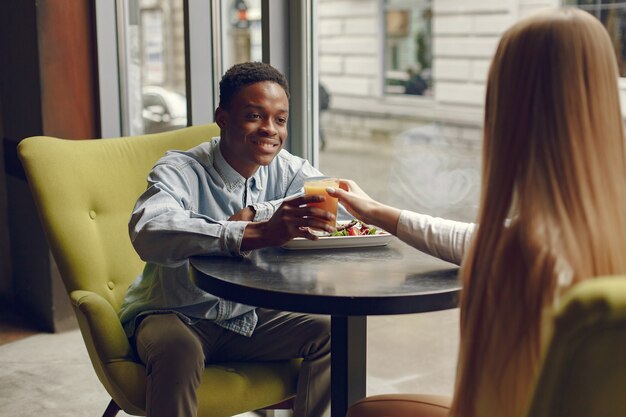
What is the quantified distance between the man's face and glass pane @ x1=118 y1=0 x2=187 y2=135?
1638 mm

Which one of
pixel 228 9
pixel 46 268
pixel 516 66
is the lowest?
pixel 46 268

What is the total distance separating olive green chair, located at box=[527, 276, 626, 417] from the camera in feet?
2.47

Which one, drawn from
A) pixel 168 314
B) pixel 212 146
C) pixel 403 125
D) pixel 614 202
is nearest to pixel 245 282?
pixel 168 314

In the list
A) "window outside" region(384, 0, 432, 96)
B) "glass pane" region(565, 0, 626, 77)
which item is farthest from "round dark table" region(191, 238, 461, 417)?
"window outside" region(384, 0, 432, 96)

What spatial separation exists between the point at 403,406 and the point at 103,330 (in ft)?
2.73

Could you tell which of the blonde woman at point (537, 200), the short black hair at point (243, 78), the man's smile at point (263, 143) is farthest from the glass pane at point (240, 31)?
the blonde woman at point (537, 200)

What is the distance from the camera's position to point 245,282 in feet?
5.33

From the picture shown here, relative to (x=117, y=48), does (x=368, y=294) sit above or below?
below

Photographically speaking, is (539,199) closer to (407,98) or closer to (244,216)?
(244,216)

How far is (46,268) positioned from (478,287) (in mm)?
3255

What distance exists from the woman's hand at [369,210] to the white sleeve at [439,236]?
0.14 ft

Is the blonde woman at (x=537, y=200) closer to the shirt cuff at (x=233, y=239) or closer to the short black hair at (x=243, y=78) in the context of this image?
the shirt cuff at (x=233, y=239)

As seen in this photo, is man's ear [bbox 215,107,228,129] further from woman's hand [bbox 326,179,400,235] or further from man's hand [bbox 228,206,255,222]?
woman's hand [bbox 326,179,400,235]

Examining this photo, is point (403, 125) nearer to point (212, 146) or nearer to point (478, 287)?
point (212, 146)
